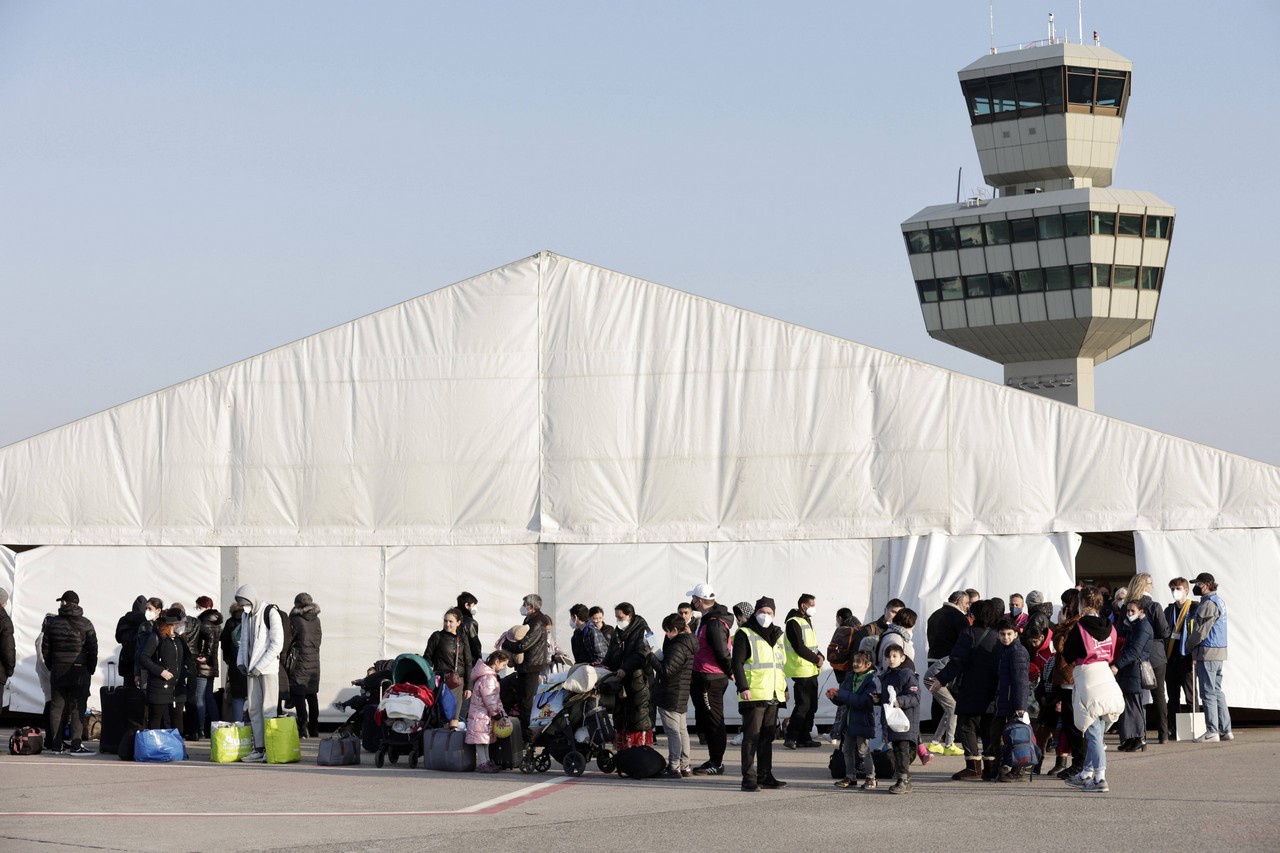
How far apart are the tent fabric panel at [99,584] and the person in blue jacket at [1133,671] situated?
1135 cm

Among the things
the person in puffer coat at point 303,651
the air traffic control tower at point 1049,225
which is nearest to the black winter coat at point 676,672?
the person in puffer coat at point 303,651

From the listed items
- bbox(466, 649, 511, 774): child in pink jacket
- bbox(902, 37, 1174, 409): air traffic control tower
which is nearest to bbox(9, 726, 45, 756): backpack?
bbox(466, 649, 511, 774): child in pink jacket

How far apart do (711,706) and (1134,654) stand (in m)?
3.81

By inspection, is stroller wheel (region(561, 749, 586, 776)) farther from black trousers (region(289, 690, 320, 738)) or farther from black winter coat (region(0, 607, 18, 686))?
black winter coat (region(0, 607, 18, 686))

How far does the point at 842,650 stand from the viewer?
48.1 feet

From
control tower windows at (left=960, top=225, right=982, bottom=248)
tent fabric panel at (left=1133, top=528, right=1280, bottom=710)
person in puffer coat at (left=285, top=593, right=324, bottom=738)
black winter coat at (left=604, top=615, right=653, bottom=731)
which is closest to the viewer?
black winter coat at (left=604, top=615, right=653, bottom=731)

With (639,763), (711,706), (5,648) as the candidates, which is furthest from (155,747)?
(711,706)

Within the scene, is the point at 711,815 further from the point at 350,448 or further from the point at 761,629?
the point at 350,448

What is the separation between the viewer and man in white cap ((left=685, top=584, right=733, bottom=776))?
1288 cm

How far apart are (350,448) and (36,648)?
4.67 m

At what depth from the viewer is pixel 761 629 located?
12.3 metres

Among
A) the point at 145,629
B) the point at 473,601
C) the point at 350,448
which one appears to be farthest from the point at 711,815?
the point at 350,448

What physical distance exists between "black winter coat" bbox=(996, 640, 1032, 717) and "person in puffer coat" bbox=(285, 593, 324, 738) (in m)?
8.11

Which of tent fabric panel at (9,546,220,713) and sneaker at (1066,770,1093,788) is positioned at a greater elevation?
tent fabric panel at (9,546,220,713)
